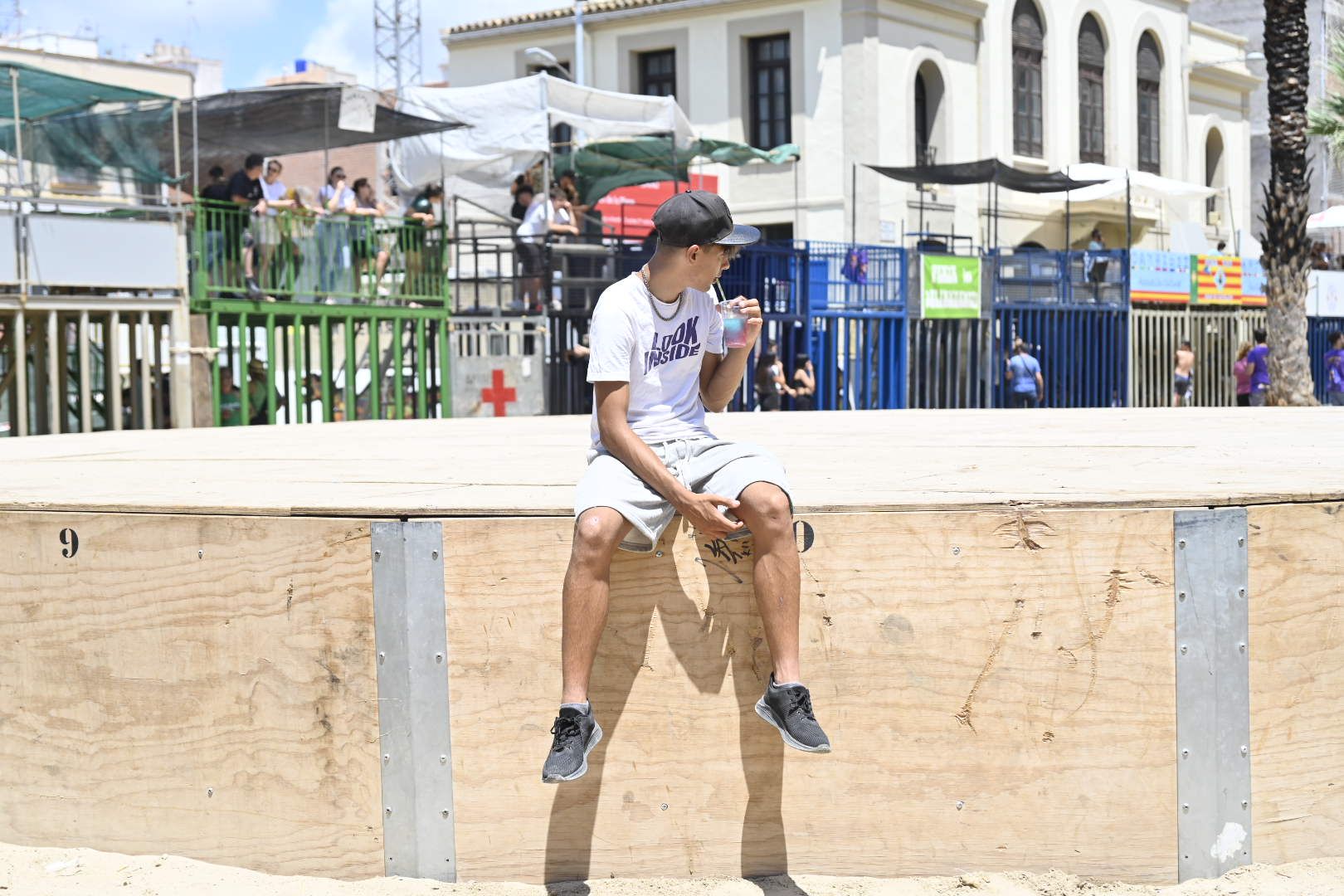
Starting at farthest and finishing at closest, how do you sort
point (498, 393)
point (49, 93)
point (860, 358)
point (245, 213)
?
point (860, 358), point (498, 393), point (245, 213), point (49, 93)

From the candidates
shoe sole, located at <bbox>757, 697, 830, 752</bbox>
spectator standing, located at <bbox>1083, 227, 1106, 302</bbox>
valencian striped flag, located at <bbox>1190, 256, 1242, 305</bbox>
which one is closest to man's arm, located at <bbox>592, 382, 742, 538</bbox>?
shoe sole, located at <bbox>757, 697, 830, 752</bbox>

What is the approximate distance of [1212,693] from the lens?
5020 mm

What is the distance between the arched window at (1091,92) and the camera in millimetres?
40219

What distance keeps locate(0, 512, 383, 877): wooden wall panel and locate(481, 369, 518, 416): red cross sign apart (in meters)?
13.8

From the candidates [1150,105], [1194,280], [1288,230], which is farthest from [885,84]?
[1288,230]

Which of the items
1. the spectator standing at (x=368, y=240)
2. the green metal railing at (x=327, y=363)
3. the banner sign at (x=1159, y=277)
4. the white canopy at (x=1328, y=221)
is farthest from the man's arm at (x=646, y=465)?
the white canopy at (x=1328, y=221)

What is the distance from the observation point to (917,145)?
119 ft

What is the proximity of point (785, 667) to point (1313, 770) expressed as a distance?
180 centimetres

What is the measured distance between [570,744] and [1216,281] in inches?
1004

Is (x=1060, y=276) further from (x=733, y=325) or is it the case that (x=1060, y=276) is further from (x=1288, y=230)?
(x=733, y=325)

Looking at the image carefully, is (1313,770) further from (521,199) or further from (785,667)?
(521,199)

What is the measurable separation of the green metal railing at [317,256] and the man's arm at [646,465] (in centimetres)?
1300

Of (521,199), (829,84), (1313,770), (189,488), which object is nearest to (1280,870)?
(1313,770)

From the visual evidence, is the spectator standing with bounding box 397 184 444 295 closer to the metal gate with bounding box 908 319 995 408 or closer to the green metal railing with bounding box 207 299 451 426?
the green metal railing with bounding box 207 299 451 426
